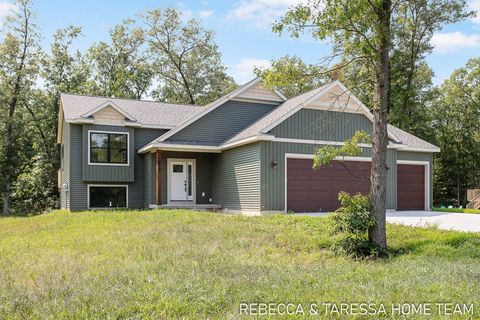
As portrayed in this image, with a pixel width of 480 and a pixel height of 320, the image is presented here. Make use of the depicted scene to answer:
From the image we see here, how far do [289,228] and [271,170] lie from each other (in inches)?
196

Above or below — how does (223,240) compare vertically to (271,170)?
below

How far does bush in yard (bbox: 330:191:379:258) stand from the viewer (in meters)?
7.73

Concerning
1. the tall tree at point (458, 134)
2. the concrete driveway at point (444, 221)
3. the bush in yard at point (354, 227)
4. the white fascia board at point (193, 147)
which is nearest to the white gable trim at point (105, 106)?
the white fascia board at point (193, 147)

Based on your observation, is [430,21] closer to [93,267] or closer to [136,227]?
[136,227]

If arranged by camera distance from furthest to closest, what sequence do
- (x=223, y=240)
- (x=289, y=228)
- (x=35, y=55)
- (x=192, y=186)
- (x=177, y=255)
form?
(x=35, y=55)
(x=192, y=186)
(x=289, y=228)
(x=223, y=240)
(x=177, y=255)

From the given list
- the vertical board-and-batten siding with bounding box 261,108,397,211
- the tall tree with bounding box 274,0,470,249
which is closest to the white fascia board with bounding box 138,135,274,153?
the vertical board-and-batten siding with bounding box 261,108,397,211

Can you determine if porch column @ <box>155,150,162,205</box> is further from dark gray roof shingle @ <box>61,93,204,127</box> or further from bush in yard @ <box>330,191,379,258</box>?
bush in yard @ <box>330,191,379,258</box>

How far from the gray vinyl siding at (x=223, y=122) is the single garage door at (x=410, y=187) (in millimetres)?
6637

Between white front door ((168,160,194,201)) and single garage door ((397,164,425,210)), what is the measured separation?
9247mm

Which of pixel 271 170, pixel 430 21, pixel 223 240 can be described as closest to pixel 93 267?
pixel 223 240

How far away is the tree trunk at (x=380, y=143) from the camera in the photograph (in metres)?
7.99

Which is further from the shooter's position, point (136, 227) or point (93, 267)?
point (136, 227)

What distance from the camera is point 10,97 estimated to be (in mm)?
27328

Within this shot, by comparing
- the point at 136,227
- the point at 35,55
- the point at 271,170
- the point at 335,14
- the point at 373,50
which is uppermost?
the point at 35,55
